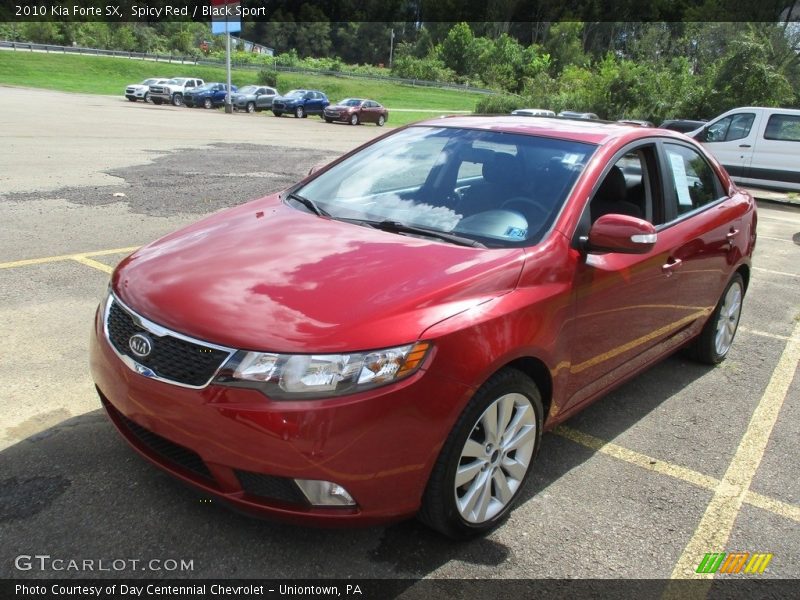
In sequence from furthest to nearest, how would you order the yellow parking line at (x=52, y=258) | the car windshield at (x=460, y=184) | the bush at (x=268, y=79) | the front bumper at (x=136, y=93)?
the bush at (x=268, y=79) < the front bumper at (x=136, y=93) < the yellow parking line at (x=52, y=258) < the car windshield at (x=460, y=184)

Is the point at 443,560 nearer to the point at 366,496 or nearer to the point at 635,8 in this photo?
the point at 366,496

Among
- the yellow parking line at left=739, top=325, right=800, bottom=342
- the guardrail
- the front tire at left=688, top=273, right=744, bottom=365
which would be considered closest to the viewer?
the front tire at left=688, top=273, right=744, bottom=365

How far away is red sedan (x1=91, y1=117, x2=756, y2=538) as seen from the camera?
89.2 inches

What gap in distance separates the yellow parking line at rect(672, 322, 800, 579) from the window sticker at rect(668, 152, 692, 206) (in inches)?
55.2

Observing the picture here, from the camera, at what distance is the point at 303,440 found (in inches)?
86.7

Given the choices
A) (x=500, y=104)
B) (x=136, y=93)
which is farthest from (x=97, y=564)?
(x=500, y=104)

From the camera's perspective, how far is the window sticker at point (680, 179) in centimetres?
406

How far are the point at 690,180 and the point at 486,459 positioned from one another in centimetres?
261

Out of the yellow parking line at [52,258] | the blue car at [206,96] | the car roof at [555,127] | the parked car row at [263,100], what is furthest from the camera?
the blue car at [206,96]

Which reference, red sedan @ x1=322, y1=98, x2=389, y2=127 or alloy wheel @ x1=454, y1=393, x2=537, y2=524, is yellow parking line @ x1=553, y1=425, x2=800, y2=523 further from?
red sedan @ x1=322, y1=98, x2=389, y2=127

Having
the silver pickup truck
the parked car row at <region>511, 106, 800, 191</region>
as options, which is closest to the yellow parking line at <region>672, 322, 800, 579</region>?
the parked car row at <region>511, 106, 800, 191</region>

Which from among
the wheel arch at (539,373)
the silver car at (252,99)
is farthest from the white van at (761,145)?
the silver car at (252,99)

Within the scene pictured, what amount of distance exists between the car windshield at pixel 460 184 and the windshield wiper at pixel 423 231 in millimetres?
16

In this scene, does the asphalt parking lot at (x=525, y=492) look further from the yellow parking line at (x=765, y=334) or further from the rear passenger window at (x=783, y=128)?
the rear passenger window at (x=783, y=128)
